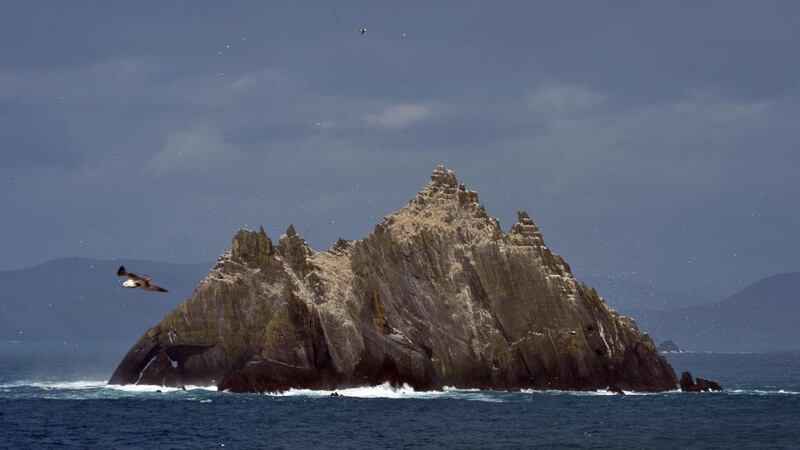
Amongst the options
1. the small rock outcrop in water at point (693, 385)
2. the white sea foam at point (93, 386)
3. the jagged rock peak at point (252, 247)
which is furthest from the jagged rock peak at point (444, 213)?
the white sea foam at point (93, 386)

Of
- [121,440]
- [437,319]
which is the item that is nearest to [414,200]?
[437,319]

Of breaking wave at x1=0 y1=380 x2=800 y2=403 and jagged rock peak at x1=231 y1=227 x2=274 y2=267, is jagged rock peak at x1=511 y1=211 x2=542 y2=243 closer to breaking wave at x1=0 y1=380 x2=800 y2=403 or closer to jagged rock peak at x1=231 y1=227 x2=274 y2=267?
breaking wave at x1=0 y1=380 x2=800 y2=403

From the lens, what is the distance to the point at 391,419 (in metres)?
104

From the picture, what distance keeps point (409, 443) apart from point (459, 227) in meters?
50.9

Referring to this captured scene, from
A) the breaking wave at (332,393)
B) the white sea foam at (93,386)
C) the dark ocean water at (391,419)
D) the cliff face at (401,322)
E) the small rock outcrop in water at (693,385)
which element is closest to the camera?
the dark ocean water at (391,419)

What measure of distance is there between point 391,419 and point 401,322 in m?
26.6

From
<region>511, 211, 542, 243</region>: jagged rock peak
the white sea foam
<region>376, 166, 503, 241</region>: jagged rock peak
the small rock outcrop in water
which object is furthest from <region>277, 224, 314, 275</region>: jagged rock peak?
the small rock outcrop in water

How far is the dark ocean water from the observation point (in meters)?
90.9

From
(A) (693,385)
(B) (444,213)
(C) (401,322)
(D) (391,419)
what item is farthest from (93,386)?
(A) (693,385)

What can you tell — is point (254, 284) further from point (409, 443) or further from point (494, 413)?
point (409, 443)

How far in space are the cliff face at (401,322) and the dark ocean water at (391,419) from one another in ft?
9.85

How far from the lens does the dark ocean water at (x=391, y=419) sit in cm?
9094

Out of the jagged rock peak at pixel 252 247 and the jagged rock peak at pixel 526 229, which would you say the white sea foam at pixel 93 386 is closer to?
the jagged rock peak at pixel 252 247

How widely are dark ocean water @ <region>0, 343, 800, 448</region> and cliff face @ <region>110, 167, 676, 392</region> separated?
300 centimetres
